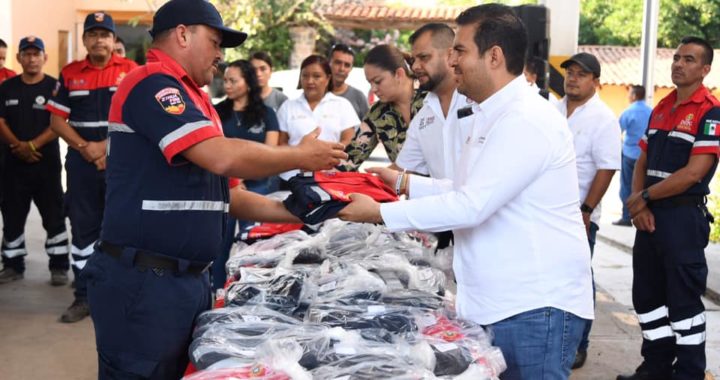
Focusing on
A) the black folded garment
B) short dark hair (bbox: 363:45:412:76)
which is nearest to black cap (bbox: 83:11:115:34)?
short dark hair (bbox: 363:45:412:76)

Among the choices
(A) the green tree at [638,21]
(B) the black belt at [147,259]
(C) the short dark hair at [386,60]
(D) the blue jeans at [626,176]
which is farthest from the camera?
(A) the green tree at [638,21]

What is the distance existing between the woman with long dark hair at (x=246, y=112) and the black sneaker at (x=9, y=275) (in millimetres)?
2225

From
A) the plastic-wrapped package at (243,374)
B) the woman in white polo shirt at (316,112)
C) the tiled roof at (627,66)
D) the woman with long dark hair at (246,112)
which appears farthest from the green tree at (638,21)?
the plastic-wrapped package at (243,374)

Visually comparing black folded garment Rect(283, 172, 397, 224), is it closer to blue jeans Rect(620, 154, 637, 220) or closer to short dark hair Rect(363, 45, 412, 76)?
short dark hair Rect(363, 45, 412, 76)

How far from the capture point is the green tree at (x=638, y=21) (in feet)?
99.5

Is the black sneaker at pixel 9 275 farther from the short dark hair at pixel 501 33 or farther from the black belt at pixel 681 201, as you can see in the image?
the short dark hair at pixel 501 33

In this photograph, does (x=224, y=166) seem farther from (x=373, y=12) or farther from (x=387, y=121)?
(x=373, y=12)

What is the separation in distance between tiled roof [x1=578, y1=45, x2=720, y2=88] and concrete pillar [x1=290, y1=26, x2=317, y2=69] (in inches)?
411

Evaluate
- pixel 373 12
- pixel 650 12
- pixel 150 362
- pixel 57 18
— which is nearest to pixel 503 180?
pixel 150 362

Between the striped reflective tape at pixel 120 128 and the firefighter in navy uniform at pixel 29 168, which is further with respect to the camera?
the firefighter in navy uniform at pixel 29 168

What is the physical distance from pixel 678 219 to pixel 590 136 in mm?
752

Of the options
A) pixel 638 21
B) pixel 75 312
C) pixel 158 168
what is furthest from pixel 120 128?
pixel 638 21

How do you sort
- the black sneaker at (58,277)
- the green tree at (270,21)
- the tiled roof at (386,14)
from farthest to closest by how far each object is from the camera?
the tiled roof at (386,14)
the green tree at (270,21)
the black sneaker at (58,277)

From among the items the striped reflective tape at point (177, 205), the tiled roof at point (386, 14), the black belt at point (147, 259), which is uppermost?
the tiled roof at point (386, 14)
